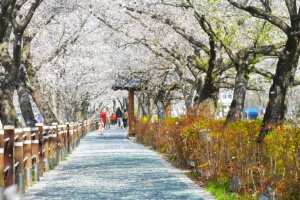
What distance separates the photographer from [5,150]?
10602mm

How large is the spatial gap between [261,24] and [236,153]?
1216 cm

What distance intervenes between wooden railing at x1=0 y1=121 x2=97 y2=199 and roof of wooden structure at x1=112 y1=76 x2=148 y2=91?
20193mm

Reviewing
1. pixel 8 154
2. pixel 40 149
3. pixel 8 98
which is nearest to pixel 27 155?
pixel 40 149

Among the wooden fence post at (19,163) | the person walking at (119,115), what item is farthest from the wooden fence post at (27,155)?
the person walking at (119,115)

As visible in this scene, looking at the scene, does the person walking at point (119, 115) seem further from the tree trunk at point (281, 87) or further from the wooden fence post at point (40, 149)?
the tree trunk at point (281, 87)

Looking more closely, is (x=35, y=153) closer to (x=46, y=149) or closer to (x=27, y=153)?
(x=27, y=153)

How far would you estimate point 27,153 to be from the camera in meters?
13.7

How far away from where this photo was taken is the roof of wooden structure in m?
42.7

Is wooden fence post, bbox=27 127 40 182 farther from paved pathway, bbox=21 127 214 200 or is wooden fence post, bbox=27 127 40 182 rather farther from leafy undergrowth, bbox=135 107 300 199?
leafy undergrowth, bbox=135 107 300 199

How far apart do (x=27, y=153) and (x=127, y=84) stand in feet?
96.1

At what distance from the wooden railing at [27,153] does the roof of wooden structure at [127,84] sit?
795 inches

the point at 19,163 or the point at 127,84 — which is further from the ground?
the point at 127,84

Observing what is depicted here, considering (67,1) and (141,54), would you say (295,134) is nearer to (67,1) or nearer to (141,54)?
(67,1)

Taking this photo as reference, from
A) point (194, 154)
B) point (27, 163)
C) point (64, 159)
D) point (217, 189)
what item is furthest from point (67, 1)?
point (217, 189)
